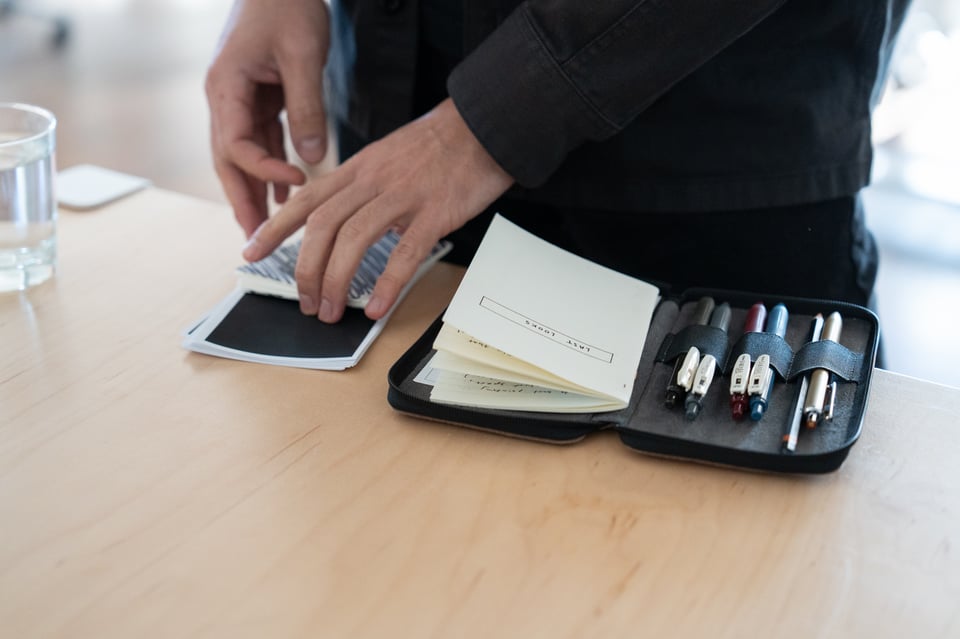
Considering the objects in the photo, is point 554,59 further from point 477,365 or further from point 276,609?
point 276,609

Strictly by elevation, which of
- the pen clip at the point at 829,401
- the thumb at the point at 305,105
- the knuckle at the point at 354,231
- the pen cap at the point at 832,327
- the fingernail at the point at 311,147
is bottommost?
the pen clip at the point at 829,401

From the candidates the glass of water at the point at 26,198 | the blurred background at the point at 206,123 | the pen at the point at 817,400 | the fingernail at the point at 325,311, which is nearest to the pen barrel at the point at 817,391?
the pen at the point at 817,400

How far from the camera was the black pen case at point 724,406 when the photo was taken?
68cm

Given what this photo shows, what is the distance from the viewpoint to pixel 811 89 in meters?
0.94

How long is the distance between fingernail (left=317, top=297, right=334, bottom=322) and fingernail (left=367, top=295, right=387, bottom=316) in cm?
3

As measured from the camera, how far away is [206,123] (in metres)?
3.18

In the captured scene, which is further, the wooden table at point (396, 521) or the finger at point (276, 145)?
the finger at point (276, 145)

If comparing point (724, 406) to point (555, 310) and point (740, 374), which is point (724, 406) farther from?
point (555, 310)

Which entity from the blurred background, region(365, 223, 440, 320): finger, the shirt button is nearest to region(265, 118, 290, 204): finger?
the shirt button

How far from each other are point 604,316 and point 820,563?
0.86 feet

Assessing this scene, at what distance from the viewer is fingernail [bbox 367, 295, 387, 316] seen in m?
0.86

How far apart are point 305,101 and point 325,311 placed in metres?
0.29

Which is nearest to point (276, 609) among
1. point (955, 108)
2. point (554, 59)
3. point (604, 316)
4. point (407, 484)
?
point (407, 484)

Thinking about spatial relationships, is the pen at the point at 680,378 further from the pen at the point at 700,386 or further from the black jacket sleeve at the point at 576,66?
the black jacket sleeve at the point at 576,66
